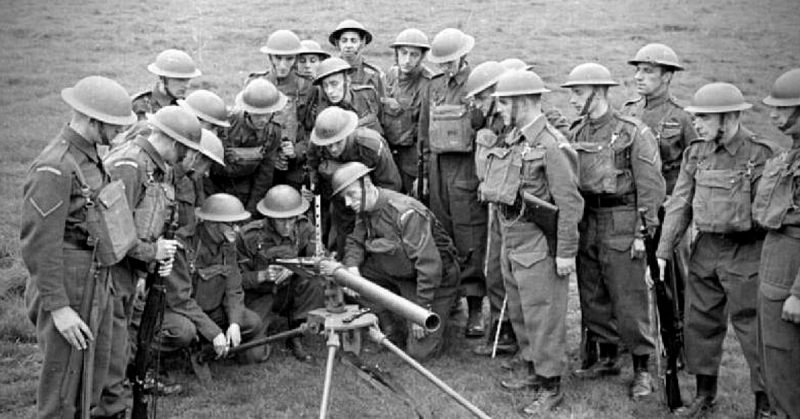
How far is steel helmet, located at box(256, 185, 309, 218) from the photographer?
28.1ft

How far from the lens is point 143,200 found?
6773 mm

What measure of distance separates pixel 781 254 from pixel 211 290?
483 cm

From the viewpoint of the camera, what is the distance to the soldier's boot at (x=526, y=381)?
313 inches

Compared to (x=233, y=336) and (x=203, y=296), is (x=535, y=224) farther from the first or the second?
(x=203, y=296)

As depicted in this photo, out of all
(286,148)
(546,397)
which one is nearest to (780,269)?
(546,397)

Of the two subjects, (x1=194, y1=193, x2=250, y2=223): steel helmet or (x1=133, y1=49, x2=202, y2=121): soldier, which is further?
(x1=133, y1=49, x2=202, y2=121): soldier

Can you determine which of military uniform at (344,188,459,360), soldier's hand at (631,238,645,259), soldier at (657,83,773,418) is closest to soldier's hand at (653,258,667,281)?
soldier at (657,83,773,418)

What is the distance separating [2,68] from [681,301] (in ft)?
46.6

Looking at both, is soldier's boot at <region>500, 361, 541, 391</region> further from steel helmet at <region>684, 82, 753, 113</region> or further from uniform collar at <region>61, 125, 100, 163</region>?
uniform collar at <region>61, 125, 100, 163</region>

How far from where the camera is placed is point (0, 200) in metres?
12.5

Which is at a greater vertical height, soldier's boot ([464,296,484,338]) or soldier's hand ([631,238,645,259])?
soldier's hand ([631,238,645,259])

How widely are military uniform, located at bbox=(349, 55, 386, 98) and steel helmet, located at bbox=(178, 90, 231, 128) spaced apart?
243cm

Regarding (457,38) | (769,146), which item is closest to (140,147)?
(457,38)

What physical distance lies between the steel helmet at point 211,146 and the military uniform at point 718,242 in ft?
12.7
